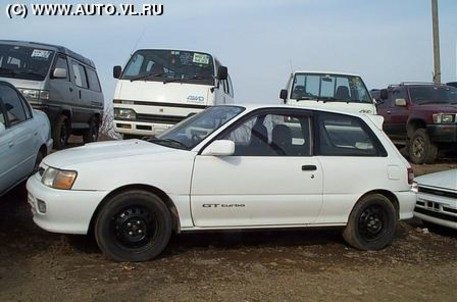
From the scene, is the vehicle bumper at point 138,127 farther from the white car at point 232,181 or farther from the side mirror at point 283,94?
the white car at point 232,181

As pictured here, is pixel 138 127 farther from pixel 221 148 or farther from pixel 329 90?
pixel 221 148

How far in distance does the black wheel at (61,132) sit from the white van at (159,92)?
131 cm

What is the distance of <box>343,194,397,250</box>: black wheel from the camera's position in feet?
20.0

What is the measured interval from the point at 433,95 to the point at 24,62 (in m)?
9.07

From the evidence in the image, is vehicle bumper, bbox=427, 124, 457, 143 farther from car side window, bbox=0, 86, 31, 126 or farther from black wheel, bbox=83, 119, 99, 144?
car side window, bbox=0, 86, 31, 126

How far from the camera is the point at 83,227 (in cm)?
510

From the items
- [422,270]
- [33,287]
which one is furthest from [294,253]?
[33,287]

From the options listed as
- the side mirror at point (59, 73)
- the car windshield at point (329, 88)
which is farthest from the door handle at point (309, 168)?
the side mirror at point (59, 73)

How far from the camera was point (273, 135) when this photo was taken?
5.84 metres

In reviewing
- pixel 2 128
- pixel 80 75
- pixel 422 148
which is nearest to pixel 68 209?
pixel 2 128

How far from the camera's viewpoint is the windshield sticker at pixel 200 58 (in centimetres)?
1085

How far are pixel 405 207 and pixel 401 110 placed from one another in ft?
26.4

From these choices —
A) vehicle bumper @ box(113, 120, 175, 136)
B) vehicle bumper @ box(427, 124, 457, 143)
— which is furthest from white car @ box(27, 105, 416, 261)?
vehicle bumper @ box(427, 124, 457, 143)

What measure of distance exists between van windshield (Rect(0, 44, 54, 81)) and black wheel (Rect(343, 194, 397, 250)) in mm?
6565
